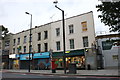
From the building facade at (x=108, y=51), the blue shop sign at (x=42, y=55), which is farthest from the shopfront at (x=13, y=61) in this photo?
the building facade at (x=108, y=51)

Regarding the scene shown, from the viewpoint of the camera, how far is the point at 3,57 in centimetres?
3712

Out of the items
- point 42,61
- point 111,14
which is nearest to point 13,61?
point 42,61

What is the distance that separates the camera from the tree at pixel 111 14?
46.9 ft

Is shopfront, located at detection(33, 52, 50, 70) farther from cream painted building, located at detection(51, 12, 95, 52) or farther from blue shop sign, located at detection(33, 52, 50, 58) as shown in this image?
cream painted building, located at detection(51, 12, 95, 52)

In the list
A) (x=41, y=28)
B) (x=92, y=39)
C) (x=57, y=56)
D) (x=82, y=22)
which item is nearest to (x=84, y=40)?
(x=92, y=39)

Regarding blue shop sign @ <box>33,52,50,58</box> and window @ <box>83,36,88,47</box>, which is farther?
blue shop sign @ <box>33,52,50,58</box>

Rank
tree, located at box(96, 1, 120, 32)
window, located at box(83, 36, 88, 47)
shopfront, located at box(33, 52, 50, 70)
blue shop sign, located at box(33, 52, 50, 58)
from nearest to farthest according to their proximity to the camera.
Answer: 1. tree, located at box(96, 1, 120, 32)
2. window, located at box(83, 36, 88, 47)
3. blue shop sign, located at box(33, 52, 50, 58)
4. shopfront, located at box(33, 52, 50, 70)

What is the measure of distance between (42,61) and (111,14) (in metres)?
17.9

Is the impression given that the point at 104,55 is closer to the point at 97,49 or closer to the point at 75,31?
the point at 97,49

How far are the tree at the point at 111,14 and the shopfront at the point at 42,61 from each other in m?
14.6

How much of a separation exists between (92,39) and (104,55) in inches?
144

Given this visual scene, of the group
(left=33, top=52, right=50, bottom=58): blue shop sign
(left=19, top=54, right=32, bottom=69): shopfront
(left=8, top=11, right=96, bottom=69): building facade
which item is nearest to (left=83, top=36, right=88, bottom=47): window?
(left=8, top=11, right=96, bottom=69): building facade

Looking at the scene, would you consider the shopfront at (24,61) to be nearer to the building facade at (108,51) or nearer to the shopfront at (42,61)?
the shopfront at (42,61)

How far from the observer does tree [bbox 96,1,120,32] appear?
1428cm
